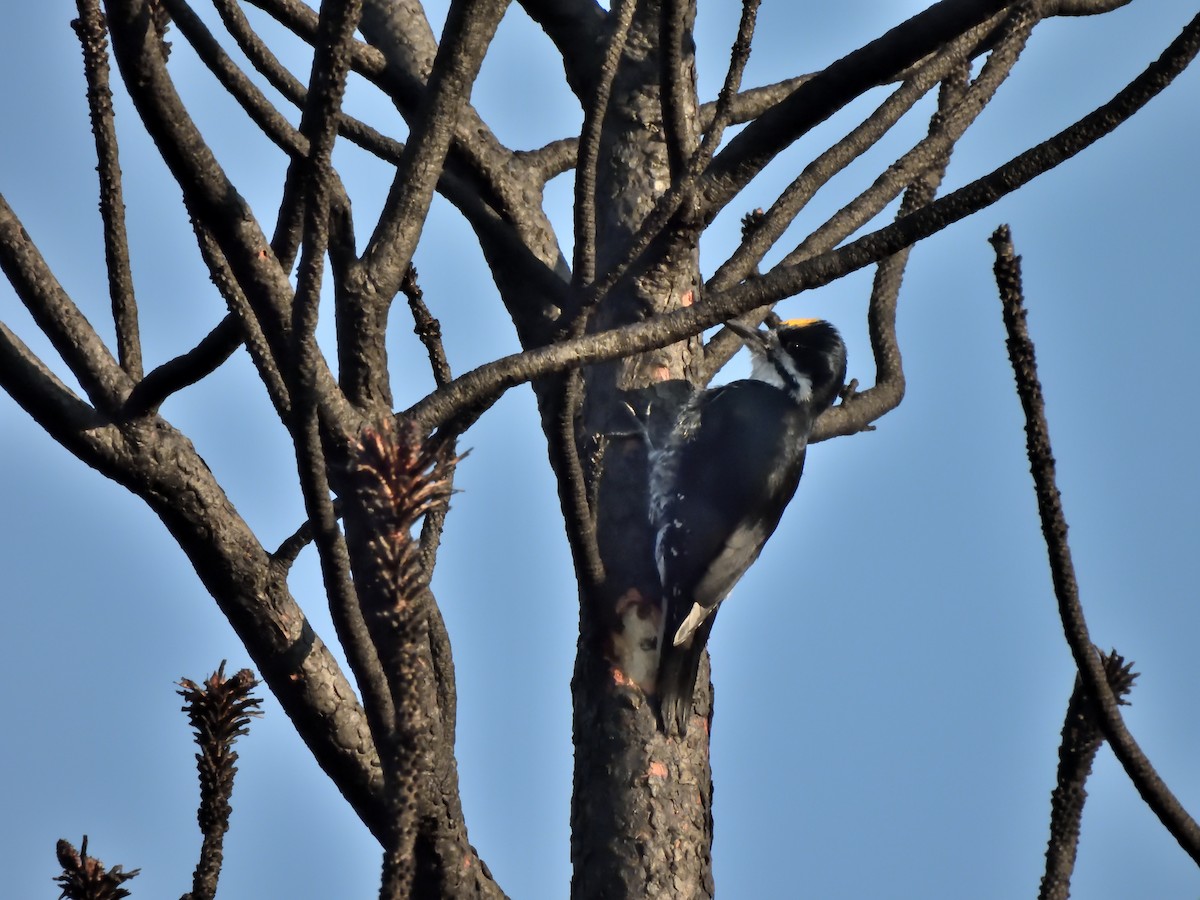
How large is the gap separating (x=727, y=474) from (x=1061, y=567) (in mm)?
2252

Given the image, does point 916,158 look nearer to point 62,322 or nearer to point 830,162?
point 830,162

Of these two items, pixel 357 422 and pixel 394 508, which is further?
pixel 357 422

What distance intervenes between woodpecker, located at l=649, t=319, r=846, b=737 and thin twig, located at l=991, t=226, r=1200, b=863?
120 cm

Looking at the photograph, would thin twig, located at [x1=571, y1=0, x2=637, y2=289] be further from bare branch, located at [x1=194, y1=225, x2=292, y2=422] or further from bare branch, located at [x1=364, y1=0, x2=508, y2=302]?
bare branch, located at [x1=194, y1=225, x2=292, y2=422]

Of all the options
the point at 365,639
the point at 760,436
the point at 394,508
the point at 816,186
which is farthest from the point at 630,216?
the point at 394,508

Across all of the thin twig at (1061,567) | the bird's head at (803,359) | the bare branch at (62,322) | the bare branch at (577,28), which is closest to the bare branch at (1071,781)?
the thin twig at (1061,567)

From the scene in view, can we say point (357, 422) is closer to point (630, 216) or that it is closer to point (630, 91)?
point (630, 216)

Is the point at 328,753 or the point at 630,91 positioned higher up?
the point at 630,91

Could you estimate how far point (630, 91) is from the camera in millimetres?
4070

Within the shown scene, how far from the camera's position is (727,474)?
186 inches

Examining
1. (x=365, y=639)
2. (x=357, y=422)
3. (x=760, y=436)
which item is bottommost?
(x=365, y=639)

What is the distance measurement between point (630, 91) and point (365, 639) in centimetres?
236

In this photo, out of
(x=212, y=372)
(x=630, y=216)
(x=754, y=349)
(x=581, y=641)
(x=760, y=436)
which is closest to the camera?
(x=212, y=372)

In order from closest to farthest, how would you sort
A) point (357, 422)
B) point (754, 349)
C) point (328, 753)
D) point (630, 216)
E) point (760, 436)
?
1. point (357, 422)
2. point (328, 753)
3. point (630, 216)
4. point (760, 436)
5. point (754, 349)
